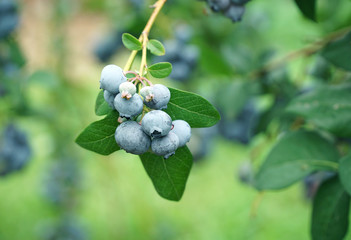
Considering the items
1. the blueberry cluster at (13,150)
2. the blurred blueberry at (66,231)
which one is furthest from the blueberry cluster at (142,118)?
the blurred blueberry at (66,231)

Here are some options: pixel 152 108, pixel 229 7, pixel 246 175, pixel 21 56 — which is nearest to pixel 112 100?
pixel 152 108

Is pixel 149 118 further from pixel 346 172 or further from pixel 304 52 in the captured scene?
pixel 304 52

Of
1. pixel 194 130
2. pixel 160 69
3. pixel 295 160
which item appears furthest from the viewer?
pixel 194 130

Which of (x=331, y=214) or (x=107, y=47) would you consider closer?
(x=331, y=214)

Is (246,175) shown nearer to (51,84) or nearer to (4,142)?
(51,84)

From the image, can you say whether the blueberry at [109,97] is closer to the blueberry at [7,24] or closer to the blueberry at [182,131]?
the blueberry at [182,131]

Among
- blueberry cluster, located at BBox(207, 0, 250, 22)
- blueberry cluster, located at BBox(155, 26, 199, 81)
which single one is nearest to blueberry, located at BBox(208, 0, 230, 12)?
blueberry cluster, located at BBox(207, 0, 250, 22)

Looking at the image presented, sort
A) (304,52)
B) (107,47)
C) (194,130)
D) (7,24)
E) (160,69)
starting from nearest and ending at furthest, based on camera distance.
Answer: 1. (160,69)
2. (304,52)
3. (7,24)
4. (107,47)
5. (194,130)

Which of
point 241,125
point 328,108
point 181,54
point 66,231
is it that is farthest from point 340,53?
point 66,231
